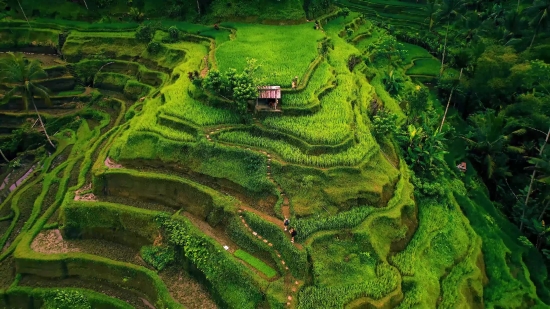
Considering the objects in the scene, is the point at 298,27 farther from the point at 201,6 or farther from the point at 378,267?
the point at 378,267

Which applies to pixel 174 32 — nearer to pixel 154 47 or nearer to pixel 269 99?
pixel 154 47

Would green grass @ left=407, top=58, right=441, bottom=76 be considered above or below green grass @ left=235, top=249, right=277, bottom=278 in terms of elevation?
above

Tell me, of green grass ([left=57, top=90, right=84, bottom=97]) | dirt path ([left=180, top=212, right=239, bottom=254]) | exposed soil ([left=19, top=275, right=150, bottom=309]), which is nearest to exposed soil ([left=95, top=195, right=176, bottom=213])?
dirt path ([left=180, top=212, right=239, bottom=254])

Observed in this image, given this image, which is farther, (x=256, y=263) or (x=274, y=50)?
Answer: (x=274, y=50)

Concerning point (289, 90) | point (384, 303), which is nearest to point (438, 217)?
point (384, 303)

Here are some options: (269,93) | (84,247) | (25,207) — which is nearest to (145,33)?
(269,93)

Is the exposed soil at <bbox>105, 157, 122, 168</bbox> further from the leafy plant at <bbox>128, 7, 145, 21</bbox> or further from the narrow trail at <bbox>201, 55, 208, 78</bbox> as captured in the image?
the leafy plant at <bbox>128, 7, 145, 21</bbox>
